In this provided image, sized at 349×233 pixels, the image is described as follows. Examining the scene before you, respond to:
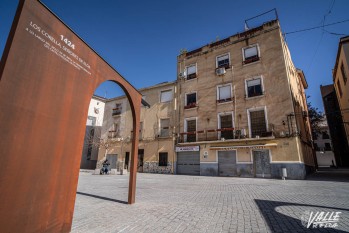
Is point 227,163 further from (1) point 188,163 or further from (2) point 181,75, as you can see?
(2) point 181,75

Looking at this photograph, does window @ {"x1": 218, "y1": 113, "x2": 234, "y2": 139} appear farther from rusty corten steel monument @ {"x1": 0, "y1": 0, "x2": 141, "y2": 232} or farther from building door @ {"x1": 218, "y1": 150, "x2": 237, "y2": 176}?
rusty corten steel monument @ {"x1": 0, "y1": 0, "x2": 141, "y2": 232}

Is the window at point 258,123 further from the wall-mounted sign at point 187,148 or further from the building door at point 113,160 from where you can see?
the building door at point 113,160

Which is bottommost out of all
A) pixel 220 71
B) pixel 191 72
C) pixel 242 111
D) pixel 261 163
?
pixel 261 163

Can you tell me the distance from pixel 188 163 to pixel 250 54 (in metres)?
12.9

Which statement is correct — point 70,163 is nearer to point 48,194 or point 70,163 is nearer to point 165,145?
point 48,194

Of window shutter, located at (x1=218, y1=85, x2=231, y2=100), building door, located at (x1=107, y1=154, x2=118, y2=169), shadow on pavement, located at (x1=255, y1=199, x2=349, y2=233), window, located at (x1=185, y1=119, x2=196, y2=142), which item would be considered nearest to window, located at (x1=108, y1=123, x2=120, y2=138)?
building door, located at (x1=107, y1=154, x2=118, y2=169)

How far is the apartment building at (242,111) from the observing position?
49.6 ft

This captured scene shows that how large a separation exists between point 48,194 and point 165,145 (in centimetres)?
1835

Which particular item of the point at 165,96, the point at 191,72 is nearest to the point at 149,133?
the point at 165,96

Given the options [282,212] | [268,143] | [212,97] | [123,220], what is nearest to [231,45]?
[212,97]

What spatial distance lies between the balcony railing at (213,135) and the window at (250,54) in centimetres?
723

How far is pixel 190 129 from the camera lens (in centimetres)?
2003

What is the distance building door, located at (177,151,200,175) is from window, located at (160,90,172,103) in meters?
6.80

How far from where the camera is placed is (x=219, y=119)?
18500mm
